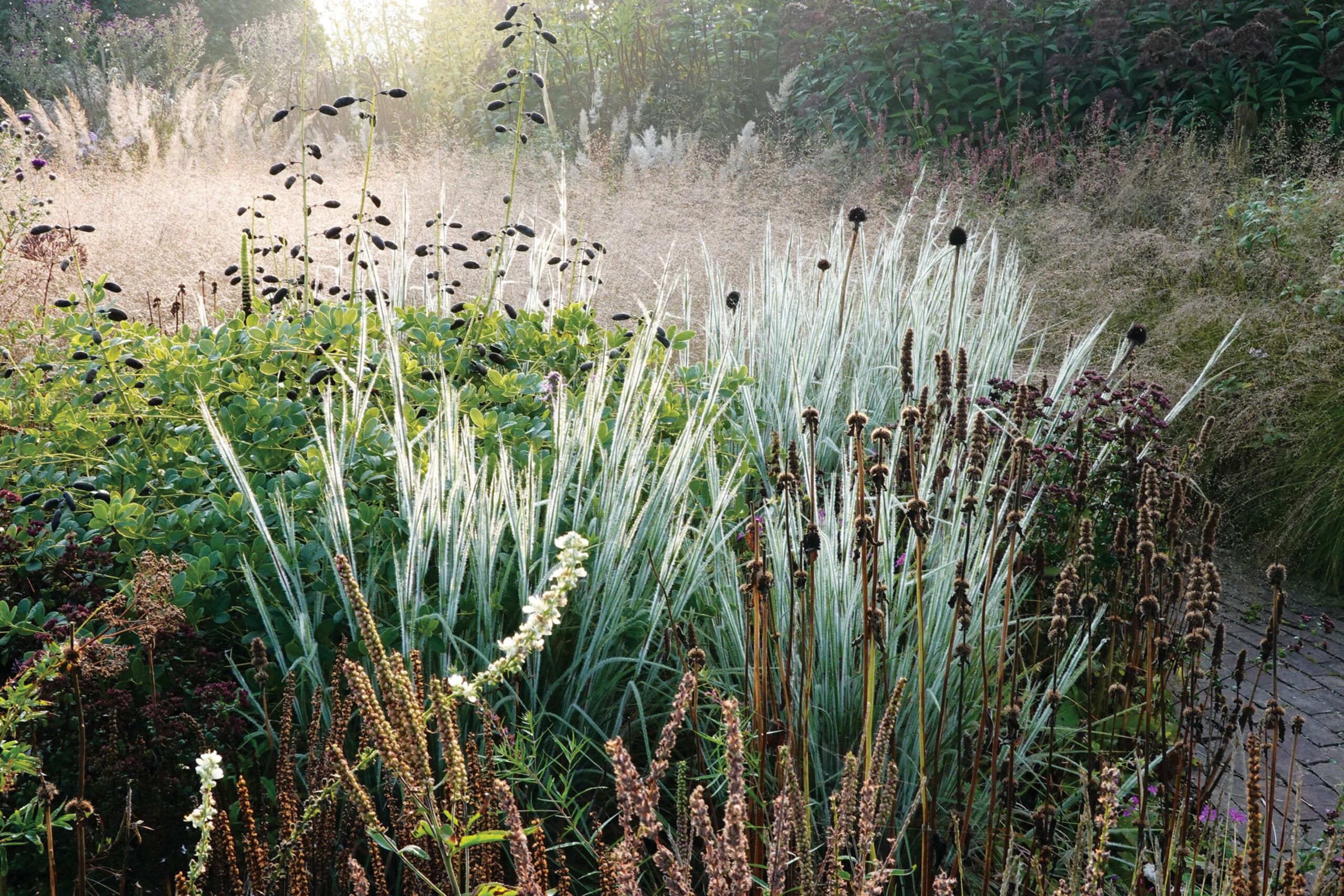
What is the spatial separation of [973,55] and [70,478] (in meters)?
8.84

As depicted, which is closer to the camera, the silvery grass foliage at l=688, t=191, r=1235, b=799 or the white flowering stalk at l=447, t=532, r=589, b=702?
the white flowering stalk at l=447, t=532, r=589, b=702

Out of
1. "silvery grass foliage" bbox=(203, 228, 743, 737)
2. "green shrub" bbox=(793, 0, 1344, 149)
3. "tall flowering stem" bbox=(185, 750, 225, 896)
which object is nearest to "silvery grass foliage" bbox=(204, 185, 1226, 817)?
"silvery grass foliage" bbox=(203, 228, 743, 737)

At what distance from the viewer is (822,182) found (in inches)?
302

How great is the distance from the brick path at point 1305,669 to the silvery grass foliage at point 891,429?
0.65 metres

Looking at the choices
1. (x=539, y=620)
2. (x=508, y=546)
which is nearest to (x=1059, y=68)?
(x=508, y=546)

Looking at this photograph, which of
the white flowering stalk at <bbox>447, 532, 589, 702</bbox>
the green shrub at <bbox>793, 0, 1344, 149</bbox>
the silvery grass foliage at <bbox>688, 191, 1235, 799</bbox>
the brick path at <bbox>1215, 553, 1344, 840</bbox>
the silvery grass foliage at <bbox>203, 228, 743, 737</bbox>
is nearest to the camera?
the white flowering stalk at <bbox>447, 532, 589, 702</bbox>

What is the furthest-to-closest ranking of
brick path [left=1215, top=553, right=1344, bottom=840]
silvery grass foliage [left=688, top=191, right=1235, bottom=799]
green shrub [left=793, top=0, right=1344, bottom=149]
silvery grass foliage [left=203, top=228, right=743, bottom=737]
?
1. green shrub [left=793, top=0, right=1344, bottom=149]
2. brick path [left=1215, top=553, right=1344, bottom=840]
3. silvery grass foliage [left=688, top=191, right=1235, bottom=799]
4. silvery grass foliage [left=203, top=228, right=743, bottom=737]

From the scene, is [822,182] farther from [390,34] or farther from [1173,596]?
[390,34]

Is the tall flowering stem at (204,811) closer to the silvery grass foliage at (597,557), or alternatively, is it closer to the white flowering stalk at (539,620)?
the white flowering stalk at (539,620)

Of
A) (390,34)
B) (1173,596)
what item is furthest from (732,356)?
(390,34)

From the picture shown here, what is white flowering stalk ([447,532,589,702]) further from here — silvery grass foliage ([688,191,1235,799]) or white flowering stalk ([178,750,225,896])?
silvery grass foliage ([688,191,1235,799])

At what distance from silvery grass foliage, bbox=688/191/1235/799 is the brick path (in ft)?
2.12

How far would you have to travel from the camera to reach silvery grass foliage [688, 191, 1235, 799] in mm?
2100

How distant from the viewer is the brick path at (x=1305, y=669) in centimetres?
254
